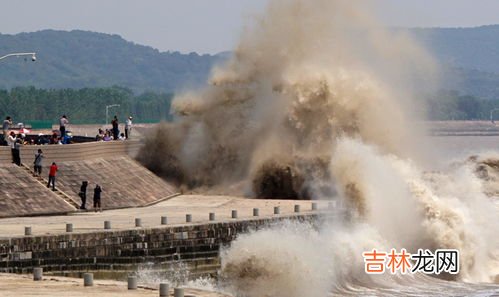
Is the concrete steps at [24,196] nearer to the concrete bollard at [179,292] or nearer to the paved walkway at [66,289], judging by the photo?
the paved walkway at [66,289]

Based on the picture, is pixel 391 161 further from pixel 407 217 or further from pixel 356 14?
pixel 356 14

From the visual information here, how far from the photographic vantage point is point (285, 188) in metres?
49.3

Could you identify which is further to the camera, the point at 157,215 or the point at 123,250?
the point at 157,215

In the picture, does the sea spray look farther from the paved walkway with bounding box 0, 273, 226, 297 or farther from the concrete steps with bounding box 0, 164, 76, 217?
the paved walkway with bounding box 0, 273, 226, 297

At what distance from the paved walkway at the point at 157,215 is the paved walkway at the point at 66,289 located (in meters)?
4.44

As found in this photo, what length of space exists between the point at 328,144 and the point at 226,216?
13.6 metres

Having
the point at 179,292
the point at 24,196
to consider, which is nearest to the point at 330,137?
the point at 24,196

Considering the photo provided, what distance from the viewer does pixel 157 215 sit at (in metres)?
38.6

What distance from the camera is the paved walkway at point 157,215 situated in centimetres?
3225

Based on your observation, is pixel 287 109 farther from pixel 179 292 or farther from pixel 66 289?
pixel 179 292

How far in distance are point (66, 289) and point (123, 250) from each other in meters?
7.23

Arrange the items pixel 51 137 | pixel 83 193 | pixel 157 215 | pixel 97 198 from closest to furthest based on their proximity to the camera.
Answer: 1. pixel 157 215
2. pixel 83 193
3. pixel 97 198
4. pixel 51 137

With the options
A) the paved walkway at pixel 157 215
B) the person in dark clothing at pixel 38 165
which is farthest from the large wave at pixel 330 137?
the person in dark clothing at pixel 38 165

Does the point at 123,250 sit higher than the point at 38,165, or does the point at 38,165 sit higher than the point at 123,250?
the point at 38,165
